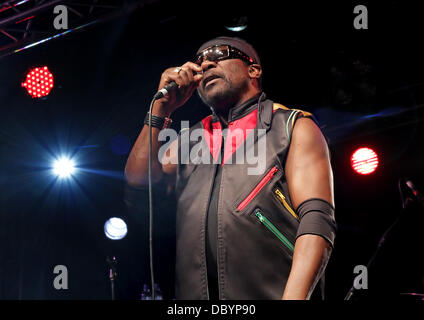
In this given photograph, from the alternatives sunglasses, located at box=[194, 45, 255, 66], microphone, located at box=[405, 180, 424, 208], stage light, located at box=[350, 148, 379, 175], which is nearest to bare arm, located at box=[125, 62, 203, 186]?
sunglasses, located at box=[194, 45, 255, 66]

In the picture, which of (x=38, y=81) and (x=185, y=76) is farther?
(x=38, y=81)

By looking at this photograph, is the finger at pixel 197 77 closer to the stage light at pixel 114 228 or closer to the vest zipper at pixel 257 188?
the vest zipper at pixel 257 188

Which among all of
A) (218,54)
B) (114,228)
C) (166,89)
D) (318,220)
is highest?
(114,228)

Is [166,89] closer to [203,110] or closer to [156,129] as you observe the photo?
[156,129]

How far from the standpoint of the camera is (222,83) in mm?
2539

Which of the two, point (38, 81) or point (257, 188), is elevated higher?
point (38, 81)

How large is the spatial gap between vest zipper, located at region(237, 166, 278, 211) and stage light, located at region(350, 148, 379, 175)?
436 cm

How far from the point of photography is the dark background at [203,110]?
5.24 metres

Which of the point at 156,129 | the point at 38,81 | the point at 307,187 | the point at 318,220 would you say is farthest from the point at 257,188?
the point at 38,81

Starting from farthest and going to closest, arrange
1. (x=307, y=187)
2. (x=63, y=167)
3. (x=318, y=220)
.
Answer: (x=63, y=167)
(x=307, y=187)
(x=318, y=220)

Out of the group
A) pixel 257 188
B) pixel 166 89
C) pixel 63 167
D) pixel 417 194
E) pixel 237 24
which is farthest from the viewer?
pixel 63 167

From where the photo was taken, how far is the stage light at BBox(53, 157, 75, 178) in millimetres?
6829

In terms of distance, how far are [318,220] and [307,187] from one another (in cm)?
19
